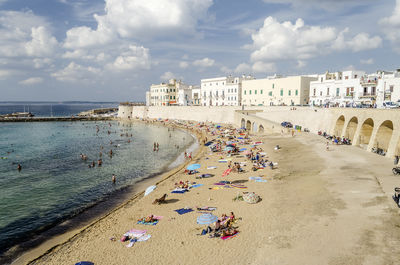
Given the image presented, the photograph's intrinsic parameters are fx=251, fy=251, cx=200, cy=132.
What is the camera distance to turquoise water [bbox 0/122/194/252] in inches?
695

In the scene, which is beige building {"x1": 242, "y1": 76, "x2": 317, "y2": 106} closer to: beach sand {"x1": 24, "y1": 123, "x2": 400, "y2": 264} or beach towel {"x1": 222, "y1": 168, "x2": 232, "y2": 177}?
beach sand {"x1": 24, "y1": 123, "x2": 400, "y2": 264}

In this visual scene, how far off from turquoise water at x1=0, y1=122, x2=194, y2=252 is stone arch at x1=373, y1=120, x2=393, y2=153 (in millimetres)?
24055

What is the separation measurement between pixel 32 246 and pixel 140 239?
6.45 m

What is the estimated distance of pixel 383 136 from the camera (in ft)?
86.9

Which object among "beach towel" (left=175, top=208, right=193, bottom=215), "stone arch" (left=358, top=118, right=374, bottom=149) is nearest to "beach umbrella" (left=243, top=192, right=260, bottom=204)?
"beach towel" (left=175, top=208, right=193, bottom=215)

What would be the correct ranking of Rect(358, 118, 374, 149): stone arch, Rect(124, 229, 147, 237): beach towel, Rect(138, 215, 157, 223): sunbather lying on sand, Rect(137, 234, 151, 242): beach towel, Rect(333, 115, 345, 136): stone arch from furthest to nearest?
Rect(333, 115, 345, 136): stone arch < Rect(358, 118, 374, 149): stone arch < Rect(138, 215, 157, 223): sunbather lying on sand < Rect(124, 229, 147, 237): beach towel < Rect(137, 234, 151, 242): beach towel

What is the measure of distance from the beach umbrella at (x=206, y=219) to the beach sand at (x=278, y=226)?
0.47m

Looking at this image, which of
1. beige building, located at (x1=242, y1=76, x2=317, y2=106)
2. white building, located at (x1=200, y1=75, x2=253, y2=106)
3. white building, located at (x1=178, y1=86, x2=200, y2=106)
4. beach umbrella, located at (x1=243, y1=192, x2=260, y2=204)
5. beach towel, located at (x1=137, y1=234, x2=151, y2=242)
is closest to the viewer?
beach towel, located at (x1=137, y1=234, x2=151, y2=242)

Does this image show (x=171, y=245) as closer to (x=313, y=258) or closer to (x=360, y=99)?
(x=313, y=258)

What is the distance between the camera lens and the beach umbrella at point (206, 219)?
14475 millimetres

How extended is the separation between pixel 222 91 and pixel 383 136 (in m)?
52.5

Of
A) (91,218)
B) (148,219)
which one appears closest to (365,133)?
(148,219)

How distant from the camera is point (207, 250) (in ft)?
39.0

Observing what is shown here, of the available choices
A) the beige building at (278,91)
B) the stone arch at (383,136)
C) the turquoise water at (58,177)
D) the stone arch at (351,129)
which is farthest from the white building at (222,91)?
the stone arch at (383,136)
